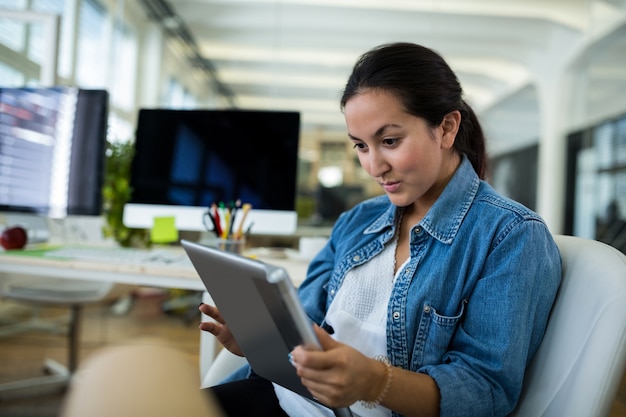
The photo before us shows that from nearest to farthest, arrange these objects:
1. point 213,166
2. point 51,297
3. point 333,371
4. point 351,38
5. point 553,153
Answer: point 333,371 → point 213,166 → point 51,297 → point 351,38 → point 553,153

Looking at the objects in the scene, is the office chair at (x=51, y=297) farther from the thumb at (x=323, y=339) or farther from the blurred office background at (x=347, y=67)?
the thumb at (x=323, y=339)

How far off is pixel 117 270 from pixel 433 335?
0.83 m

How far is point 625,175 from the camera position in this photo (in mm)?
3973

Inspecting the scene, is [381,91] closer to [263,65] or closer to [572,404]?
[572,404]

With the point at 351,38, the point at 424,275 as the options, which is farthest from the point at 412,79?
the point at 351,38

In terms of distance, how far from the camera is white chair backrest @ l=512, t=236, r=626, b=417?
1.98 ft

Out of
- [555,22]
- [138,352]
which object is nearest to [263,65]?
[555,22]

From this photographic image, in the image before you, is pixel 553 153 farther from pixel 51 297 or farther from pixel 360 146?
pixel 360 146

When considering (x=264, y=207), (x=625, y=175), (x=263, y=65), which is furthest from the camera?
(x=263, y=65)

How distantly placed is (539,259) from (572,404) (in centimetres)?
18

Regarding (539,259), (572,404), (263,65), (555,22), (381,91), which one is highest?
(555,22)

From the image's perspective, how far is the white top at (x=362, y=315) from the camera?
2.47 ft

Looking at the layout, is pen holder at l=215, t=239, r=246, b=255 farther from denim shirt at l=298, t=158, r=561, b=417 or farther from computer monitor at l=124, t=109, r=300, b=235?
denim shirt at l=298, t=158, r=561, b=417

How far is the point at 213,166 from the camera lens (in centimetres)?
159
